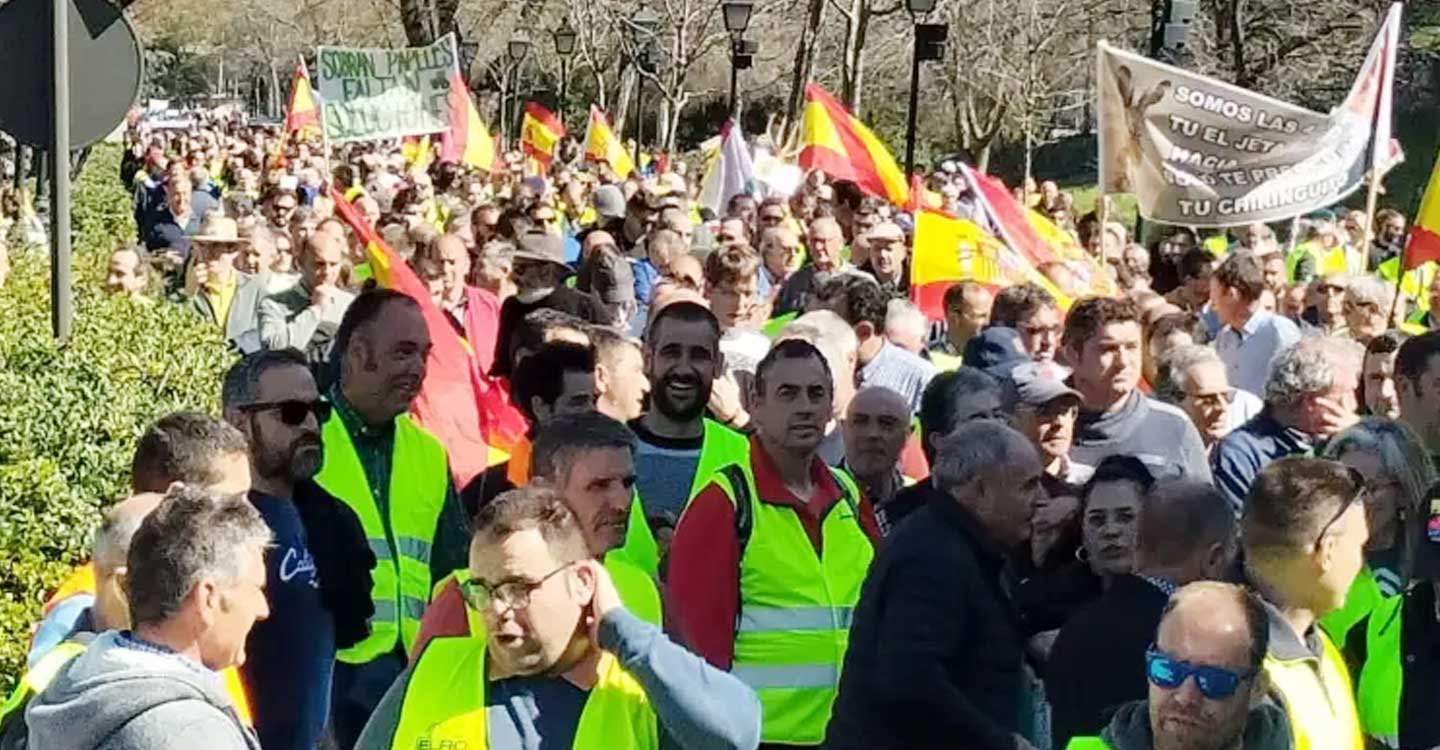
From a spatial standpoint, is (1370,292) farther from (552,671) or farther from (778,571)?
(552,671)

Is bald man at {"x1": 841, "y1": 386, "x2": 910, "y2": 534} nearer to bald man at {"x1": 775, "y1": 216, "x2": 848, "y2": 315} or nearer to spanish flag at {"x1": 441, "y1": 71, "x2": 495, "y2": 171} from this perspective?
bald man at {"x1": 775, "y1": 216, "x2": 848, "y2": 315}

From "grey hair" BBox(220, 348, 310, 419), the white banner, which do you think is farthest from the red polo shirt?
the white banner

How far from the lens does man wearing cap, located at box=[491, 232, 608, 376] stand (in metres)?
8.63

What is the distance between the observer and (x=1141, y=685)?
500 centimetres

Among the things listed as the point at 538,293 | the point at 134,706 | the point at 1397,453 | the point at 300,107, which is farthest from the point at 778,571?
the point at 300,107

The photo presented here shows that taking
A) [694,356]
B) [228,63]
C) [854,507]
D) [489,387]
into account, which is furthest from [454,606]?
[228,63]

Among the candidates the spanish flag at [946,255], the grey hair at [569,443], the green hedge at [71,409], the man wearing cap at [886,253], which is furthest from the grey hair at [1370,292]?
the grey hair at [569,443]

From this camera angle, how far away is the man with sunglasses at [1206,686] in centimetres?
392

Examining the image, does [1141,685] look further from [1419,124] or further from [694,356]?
[1419,124]

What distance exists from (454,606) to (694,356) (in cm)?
240

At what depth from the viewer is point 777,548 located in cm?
567

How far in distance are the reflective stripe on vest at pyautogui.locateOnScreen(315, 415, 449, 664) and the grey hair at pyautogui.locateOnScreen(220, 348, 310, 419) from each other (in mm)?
421

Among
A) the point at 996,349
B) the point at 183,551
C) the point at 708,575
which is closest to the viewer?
the point at 183,551

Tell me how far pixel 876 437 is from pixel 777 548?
4.18ft
